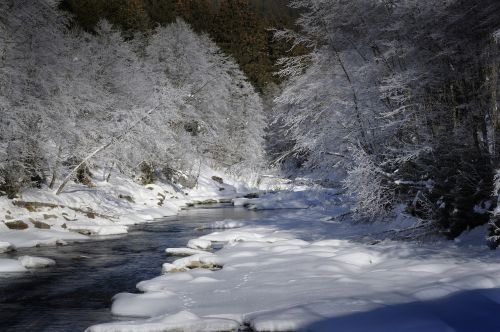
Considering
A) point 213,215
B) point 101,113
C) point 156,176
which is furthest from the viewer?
point 156,176

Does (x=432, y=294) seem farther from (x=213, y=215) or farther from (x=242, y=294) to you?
(x=213, y=215)

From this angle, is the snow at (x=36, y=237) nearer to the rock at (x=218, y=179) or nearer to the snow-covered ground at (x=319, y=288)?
the snow-covered ground at (x=319, y=288)

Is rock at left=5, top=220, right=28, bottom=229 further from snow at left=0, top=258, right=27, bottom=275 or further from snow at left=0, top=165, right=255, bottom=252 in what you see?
snow at left=0, top=258, right=27, bottom=275

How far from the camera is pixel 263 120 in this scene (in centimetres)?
4644

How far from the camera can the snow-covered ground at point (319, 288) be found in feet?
22.4

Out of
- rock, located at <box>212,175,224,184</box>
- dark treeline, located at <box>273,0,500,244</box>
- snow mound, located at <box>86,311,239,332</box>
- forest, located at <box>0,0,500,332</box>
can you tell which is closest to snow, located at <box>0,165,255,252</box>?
forest, located at <box>0,0,500,332</box>

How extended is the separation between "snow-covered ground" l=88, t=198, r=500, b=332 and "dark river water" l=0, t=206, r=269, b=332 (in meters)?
0.64

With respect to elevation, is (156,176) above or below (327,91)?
below

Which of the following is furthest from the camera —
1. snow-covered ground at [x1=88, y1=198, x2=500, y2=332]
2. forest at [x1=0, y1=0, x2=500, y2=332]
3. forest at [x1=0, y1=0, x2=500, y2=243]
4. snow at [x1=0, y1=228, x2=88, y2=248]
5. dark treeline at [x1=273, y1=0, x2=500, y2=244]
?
snow at [x1=0, y1=228, x2=88, y2=248]

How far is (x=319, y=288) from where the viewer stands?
28.2ft

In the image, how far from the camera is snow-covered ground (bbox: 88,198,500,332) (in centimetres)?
683

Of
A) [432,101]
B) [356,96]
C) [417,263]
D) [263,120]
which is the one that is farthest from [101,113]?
[263,120]

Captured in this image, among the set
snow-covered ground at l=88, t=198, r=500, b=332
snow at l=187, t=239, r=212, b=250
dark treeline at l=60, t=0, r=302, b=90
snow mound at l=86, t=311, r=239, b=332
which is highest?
dark treeline at l=60, t=0, r=302, b=90

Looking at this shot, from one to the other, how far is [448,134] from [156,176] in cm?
2518
